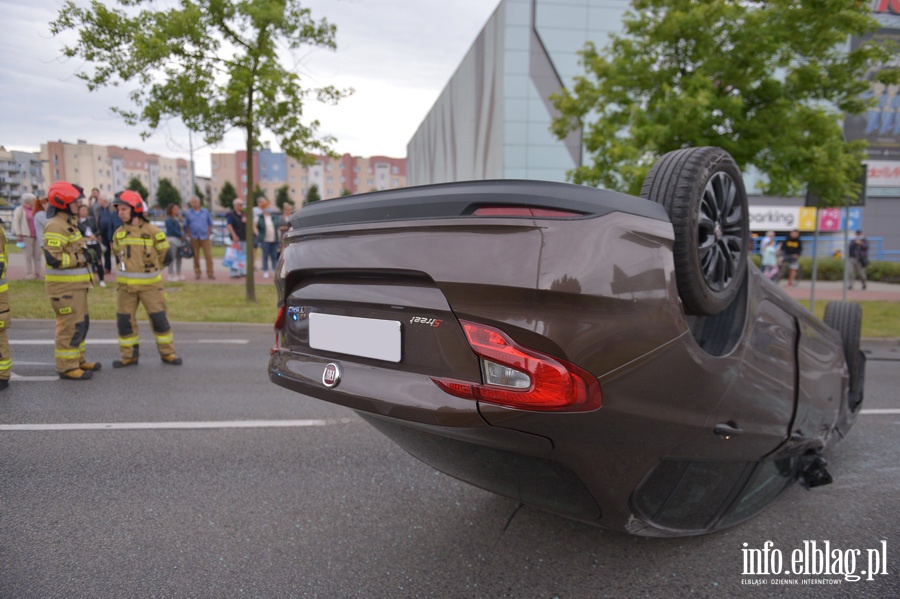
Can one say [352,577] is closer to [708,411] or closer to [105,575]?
[105,575]

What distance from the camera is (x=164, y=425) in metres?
4.08

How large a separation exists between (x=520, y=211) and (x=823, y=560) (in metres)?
2.14

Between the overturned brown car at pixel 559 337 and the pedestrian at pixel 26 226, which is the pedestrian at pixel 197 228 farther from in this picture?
the overturned brown car at pixel 559 337

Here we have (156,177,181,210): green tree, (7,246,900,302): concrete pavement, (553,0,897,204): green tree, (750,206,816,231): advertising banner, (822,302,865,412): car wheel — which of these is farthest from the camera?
(156,177,181,210): green tree

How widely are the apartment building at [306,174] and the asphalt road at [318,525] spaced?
107m

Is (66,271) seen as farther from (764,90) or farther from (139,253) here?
(764,90)

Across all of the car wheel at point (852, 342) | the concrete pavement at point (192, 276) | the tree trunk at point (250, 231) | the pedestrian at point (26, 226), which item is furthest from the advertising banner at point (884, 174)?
the pedestrian at point (26, 226)

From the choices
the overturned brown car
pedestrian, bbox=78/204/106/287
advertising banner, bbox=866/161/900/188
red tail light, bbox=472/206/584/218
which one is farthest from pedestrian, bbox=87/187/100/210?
advertising banner, bbox=866/161/900/188

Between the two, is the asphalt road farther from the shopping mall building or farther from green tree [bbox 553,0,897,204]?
the shopping mall building

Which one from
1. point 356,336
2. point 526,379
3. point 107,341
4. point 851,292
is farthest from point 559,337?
point 851,292

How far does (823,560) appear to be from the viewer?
2.43 m

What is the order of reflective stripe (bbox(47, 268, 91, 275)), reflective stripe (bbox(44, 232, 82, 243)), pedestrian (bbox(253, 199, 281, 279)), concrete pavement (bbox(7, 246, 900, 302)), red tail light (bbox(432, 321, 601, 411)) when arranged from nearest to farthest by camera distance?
1. red tail light (bbox(432, 321, 601, 411))
2. reflective stripe (bbox(44, 232, 82, 243))
3. reflective stripe (bbox(47, 268, 91, 275))
4. concrete pavement (bbox(7, 246, 900, 302))
5. pedestrian (bbox(253, 199, 281, 279))

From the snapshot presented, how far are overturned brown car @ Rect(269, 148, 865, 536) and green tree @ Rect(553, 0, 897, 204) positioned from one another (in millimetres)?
8050

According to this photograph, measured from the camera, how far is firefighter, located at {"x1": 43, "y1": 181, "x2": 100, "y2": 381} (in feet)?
17.7
